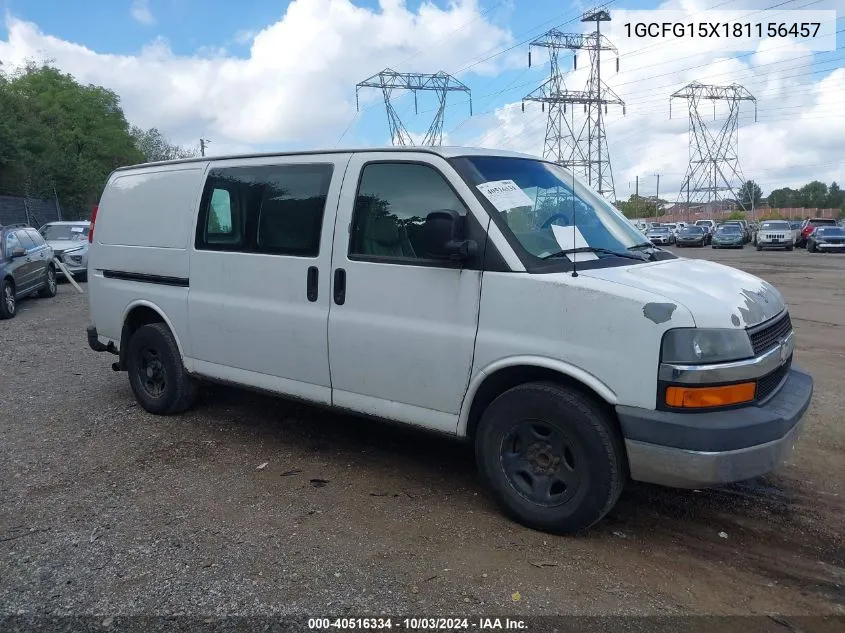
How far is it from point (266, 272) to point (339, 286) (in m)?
0.68

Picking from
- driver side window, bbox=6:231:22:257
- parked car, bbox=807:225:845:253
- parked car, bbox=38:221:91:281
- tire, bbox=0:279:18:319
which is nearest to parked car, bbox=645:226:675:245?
parked car, bbox=807:225:845:253

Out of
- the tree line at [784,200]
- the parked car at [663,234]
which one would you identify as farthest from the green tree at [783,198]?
the parked car at [663,234]

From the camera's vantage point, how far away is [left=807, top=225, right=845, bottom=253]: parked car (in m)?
32.3

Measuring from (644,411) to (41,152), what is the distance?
35.4 metres

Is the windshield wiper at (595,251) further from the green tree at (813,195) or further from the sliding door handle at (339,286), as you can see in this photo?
A: the green tree at (813,195)

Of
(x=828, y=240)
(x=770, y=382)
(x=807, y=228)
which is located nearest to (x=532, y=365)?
(x=770, y=382)

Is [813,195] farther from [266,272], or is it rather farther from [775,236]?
[266,272]

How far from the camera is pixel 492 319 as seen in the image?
12.6 ft

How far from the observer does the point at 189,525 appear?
3916mm

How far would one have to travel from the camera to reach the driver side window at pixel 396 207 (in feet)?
13.5

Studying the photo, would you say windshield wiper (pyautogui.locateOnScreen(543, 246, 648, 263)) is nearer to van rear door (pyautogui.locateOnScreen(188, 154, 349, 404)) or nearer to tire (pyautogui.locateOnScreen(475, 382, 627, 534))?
tire (pyautogui.locateOnScreen(475, 382, 627, 534))

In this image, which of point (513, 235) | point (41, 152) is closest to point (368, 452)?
point (513, 235)

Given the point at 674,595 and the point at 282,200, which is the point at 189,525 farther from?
the point at 674,595

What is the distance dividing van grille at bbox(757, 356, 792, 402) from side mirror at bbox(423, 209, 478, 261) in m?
1.58
